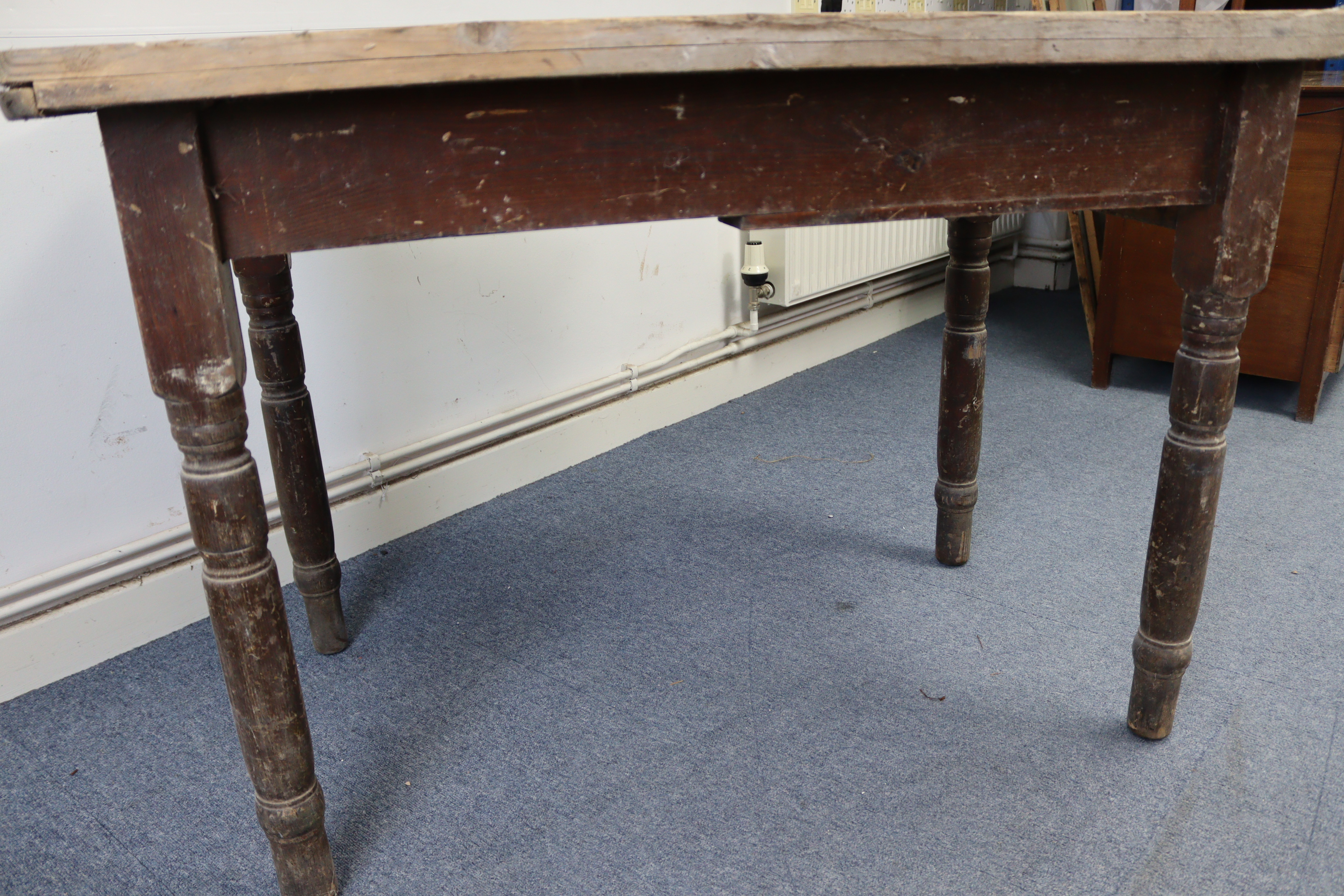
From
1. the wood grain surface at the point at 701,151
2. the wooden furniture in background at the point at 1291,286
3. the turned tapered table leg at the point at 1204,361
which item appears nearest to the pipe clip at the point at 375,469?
the wood grain surface at the point at 701,151

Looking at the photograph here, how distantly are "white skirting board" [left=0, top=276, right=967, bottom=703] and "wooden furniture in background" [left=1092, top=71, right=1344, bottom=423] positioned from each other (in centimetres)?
65

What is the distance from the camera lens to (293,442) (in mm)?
1216

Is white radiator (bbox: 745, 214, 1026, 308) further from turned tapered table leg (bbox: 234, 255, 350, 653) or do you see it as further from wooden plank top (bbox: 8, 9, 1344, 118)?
wooden plank top (bbox: 8, 9, 1344, 118)

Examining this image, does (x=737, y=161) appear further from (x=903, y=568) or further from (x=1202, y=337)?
(x=903, y=568)

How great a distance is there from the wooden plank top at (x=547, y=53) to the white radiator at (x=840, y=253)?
130cm

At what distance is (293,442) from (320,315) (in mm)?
397

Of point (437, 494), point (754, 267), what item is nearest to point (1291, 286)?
point (754, 267)

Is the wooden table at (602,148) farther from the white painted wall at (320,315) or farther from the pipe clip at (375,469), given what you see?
the pipe clip at (375,469)

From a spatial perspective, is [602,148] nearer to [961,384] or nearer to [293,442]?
[293,442]

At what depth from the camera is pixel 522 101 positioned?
2.42 ft

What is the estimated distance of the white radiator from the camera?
7.54ft

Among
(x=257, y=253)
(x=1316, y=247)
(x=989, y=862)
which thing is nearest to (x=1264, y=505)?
(x=1316, y=247)

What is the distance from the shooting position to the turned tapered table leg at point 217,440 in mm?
694

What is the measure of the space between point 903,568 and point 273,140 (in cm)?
108
